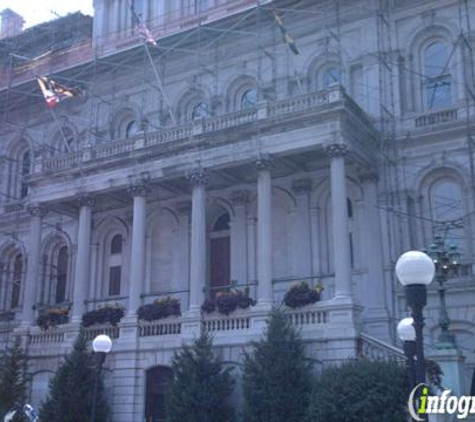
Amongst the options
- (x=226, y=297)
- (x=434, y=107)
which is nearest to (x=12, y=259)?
(x=226, y=297)

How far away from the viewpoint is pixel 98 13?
128 feet

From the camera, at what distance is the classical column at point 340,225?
22.9m

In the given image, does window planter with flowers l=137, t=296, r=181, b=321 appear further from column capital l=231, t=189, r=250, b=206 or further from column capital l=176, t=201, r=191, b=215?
column capital l=176, t=201, r=191, b=215

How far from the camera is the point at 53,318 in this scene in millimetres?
28531

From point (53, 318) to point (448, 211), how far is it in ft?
51.9

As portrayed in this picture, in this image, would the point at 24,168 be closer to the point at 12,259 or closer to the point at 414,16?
the point at 12,259

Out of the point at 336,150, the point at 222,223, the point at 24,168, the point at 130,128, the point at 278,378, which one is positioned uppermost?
the point at 130,128

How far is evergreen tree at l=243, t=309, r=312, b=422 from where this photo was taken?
20453 millimetres

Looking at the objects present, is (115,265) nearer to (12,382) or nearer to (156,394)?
(12,382)

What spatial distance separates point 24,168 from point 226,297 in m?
19.6

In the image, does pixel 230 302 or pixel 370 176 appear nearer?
pixel 230 302

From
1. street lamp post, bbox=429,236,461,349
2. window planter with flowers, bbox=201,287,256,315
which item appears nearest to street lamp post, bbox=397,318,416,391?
street lamp post, bbox=429,236,461,349

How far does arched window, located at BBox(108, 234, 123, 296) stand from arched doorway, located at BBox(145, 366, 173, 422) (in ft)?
28.4

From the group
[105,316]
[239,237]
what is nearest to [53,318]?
[105,316]
